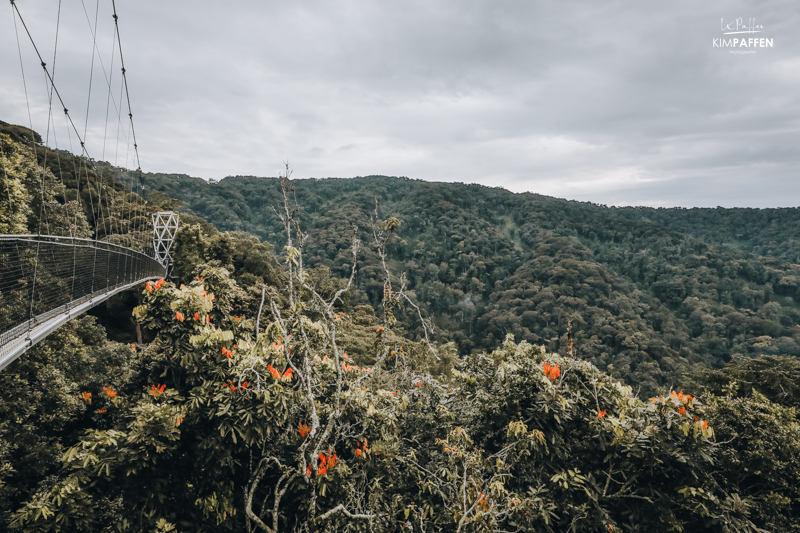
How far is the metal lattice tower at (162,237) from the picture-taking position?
60.6ft

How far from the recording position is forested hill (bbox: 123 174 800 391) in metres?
38.6

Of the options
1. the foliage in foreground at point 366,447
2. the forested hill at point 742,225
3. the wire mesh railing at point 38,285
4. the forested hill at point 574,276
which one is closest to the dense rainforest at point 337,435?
the foliage in foreground at point 366,447

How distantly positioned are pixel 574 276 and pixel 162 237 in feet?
153

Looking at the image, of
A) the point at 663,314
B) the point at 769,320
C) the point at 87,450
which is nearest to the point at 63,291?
the point at 87,450

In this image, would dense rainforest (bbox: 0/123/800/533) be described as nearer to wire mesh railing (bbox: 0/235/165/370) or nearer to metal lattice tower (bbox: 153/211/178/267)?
wire mesh railing (bbox: 0/235/165/370)

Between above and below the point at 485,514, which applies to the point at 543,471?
below

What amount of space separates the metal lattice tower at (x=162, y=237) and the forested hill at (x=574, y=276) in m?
13.0

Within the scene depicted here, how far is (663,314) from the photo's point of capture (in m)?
44.3

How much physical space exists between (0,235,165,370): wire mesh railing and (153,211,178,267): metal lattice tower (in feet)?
45.8

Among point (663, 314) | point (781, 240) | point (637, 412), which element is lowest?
point (663, 314)

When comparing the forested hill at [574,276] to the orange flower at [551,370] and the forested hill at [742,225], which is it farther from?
the orange flower at [551,370]

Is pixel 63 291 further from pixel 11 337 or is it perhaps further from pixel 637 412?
pixel 637 412

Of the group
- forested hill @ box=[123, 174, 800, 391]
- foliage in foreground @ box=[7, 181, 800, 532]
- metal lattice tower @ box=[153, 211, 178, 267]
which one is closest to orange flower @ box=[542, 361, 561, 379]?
foliage in foreground @ box=[7, 181, 800, 532]

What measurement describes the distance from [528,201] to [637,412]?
92.7 meters
